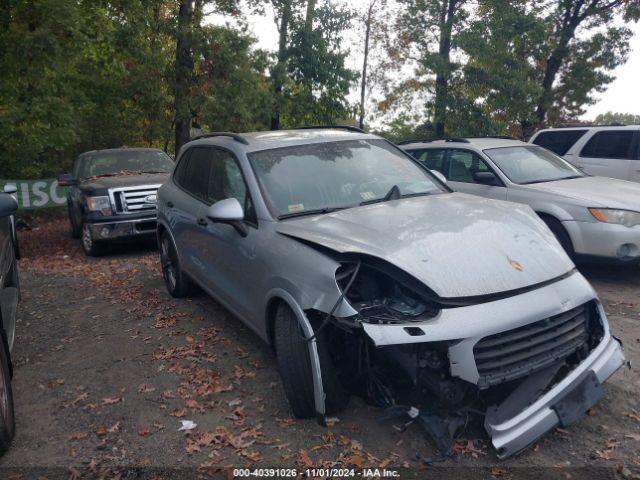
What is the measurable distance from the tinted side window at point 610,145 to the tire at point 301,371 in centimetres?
852

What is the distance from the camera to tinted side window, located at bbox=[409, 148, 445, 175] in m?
8.22

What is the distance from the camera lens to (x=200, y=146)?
5.65 meters

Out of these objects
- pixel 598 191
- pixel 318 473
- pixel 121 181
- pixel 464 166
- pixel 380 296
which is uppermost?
pixel 464 166

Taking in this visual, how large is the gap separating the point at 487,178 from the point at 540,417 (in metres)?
4.83

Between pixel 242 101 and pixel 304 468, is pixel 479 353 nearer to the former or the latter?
pixel 304 468

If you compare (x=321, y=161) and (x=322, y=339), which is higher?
(x=321, y=161)

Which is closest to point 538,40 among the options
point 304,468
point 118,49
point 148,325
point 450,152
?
point 450,152

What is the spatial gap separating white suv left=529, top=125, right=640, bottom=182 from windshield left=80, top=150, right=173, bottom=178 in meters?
7.60

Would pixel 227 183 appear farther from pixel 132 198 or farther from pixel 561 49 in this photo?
pixel 561 49

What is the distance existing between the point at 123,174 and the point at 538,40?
43.8 feet

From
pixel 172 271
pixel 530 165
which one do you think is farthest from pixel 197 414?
pixel 530 165

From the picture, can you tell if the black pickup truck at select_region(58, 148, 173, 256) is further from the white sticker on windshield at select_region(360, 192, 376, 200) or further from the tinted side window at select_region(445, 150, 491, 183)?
the white sticker on windshield at select_region(360, 192, 376, 200)

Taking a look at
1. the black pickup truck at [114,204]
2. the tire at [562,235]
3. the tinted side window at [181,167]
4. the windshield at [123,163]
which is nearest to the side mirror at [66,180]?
the black pickup truck at [114,204]

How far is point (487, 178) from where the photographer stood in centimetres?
729
